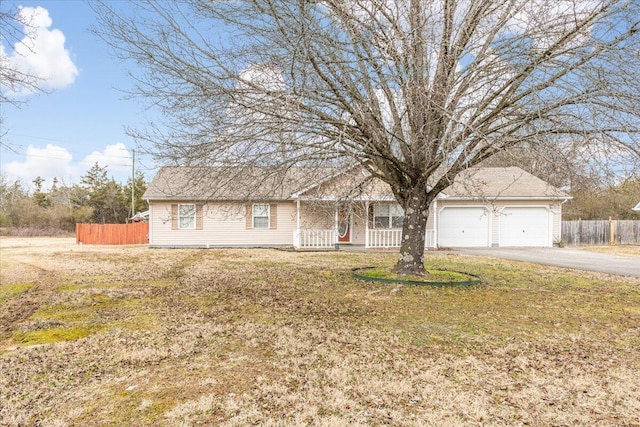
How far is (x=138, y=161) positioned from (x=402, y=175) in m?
5.25

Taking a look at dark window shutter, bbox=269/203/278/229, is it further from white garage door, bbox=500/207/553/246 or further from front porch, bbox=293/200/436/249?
white garage door, bbox=500/207/553/246

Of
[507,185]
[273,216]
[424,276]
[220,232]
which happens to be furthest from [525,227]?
[220,232]

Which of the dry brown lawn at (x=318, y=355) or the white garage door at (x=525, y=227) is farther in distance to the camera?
the white garage door at (x=525, y=227)

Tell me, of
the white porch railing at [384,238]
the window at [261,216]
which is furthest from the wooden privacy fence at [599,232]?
the window at [261,216]

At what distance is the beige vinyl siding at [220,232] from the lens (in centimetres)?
1872

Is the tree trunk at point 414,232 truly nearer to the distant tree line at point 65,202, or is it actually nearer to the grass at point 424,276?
the grass at point 424,276

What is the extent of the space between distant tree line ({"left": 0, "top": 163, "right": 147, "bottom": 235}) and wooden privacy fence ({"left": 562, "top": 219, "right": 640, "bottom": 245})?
2860 centimetres

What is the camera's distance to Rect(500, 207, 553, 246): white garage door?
1934cm

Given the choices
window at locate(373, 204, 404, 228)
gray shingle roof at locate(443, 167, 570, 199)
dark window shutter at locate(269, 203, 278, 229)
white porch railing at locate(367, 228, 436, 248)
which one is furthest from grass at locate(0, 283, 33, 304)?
gray shingle roof at locate(443, 167, 570, 199)

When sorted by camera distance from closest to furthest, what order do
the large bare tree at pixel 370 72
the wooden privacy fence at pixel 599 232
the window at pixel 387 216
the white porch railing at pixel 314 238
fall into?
the large bare tree at pixel 370 72 < the white porch railing at pixel 314 238 < the window at pixel 387 216 < the wooden privacy fence at pixel 599 232

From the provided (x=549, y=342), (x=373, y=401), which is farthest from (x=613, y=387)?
(x=373, y=401)

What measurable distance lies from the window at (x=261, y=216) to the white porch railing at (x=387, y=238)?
496cm

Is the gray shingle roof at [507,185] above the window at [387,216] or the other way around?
above

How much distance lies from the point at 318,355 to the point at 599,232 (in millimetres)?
24040
